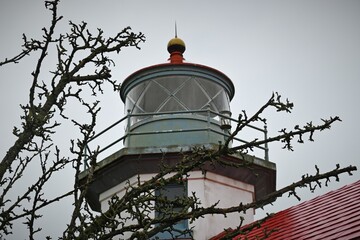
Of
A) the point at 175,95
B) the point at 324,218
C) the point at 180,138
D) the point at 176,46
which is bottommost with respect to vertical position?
the point at 324,218

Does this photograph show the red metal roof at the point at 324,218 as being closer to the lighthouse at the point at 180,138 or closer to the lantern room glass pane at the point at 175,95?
the lighthouse at the point at 180,138

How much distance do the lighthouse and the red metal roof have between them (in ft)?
3.92

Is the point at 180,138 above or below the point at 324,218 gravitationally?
above

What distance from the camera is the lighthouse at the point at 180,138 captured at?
10281 millimetres

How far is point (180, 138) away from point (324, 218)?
3.65m

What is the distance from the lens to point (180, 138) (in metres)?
10.7

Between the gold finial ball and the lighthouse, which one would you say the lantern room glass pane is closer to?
the lighthouse

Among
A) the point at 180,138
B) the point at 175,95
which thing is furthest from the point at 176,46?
the point at 180,138

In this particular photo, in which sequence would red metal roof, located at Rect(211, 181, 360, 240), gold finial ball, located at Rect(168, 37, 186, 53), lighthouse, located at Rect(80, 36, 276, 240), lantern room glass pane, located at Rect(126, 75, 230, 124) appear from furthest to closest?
gold finial ball, located at Rect(168, 37, 186, 53)
lantern room glass pane, located at Rect(126, 75, 230, 124)
lighthouse, located at Rect(80, 36, 276, 240)
red metal roof, located at Rect(211, 181, 360, 240)

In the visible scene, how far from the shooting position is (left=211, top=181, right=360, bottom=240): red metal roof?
678 cm

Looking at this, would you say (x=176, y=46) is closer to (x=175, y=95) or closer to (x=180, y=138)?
(x=175, y=95)

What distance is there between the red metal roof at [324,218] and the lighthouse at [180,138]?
3.92 feet

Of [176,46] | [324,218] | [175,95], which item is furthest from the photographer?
[176,46]

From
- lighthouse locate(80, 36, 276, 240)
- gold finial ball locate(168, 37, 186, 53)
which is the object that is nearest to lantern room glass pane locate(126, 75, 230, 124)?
lighthouse locate(80, 36, 276, 240)
